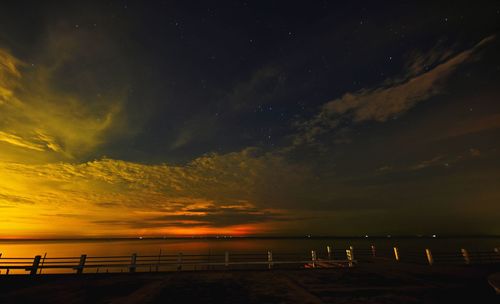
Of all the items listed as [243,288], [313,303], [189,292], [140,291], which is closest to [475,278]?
[313,303]

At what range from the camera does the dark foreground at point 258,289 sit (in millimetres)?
9836

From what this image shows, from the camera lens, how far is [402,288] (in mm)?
11422

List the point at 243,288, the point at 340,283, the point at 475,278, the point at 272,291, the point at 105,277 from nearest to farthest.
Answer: the point at 272,291, the point at 243,288, the point at 340,283, the point at 475,278, the point at 105,277

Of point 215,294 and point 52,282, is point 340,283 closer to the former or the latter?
point 215,294

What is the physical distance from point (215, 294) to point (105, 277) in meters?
8.64

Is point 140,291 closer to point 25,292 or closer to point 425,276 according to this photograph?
point 25,292

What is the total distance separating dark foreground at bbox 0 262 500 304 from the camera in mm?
9836

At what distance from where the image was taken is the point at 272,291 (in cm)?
1102

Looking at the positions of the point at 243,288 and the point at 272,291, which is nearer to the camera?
the point at 272,291

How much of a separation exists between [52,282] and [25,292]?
241cm

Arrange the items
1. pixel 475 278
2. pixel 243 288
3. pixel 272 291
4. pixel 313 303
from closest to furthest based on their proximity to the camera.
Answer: pixel 313 303 → pixel 272 291 → pixel 243 288 → pixel 475 278

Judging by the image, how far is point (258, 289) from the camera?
1142 centimetres

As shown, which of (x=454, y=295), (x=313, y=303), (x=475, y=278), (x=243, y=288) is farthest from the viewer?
(x=475, y=278)

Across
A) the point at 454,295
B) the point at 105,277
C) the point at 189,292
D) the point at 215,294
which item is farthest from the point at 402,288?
the point at 105,277
